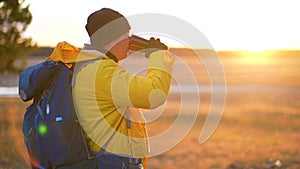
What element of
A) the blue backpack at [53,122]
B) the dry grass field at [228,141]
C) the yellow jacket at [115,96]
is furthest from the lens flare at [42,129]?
the dry grass field at [228,141]

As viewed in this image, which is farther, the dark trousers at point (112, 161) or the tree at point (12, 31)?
the tree at point (12, 31)

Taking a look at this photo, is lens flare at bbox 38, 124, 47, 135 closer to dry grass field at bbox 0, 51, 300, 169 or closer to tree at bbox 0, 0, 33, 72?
dry grass field at bbox 0, 51, 300, 169

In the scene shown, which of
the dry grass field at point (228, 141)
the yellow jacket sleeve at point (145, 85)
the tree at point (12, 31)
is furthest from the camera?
the tree at point (12, 31)

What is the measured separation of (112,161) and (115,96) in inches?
11.6

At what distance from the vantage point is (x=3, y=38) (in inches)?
869

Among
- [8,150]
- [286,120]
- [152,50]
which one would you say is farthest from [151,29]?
[286,120]

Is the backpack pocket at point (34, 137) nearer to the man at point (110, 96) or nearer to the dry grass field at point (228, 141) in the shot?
the man at point (110, 96)

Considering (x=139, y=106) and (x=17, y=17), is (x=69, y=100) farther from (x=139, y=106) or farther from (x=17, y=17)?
(x=17, y=17)

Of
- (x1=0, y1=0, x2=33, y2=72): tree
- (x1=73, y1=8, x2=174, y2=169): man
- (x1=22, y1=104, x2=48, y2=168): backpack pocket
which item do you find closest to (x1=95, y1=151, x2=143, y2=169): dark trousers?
(x1=73, y1=8, x2=174, y2=169): man

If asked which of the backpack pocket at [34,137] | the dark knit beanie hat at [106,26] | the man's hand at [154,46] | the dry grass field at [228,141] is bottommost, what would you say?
the dry grass field at [228,141]

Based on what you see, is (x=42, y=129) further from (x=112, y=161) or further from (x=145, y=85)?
(x=145, y=85)

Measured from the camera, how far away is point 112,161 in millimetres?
2783

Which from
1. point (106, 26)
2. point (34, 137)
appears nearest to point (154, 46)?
point (106, 26)

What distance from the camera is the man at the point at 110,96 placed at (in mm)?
2715
